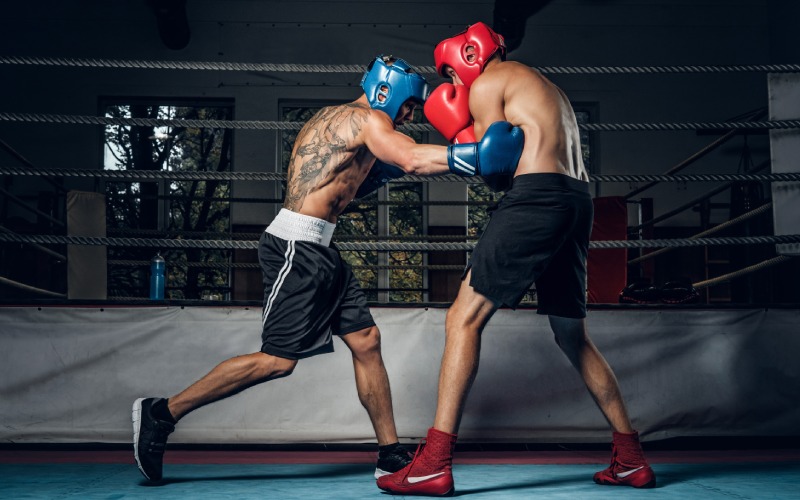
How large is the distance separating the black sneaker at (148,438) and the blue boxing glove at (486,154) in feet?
3.15

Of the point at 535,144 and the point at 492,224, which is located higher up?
the point at 535,144

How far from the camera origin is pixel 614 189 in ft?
23.7

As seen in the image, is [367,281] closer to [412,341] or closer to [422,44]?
[422,44]

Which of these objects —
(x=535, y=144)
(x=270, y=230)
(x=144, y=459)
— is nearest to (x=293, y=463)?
(x=144, y=459)

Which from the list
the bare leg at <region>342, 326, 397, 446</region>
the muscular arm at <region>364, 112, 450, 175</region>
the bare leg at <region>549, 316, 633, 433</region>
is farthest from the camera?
the bare leg at <region>342, 326, 397, 446</region>

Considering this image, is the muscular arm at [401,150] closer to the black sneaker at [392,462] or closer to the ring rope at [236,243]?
the ring rope at [236,243]

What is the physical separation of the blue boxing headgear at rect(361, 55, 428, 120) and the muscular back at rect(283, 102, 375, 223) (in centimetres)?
5

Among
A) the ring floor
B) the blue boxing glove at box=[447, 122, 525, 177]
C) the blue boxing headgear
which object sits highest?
the blue boxing headgear

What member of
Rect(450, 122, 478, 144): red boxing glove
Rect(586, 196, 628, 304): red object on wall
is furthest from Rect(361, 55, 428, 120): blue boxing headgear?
Rect(586, 196, 628, 304): red object on wall

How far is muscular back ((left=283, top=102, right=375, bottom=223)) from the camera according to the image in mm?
2047

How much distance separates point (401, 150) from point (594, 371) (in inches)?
29.1

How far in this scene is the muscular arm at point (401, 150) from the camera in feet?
6.10

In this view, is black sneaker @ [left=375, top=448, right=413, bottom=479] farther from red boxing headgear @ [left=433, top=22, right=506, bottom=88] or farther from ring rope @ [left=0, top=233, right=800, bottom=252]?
red boxing headgear @ [left=433, top=22, right=506, bottom=88]

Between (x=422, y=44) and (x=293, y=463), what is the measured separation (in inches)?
225
